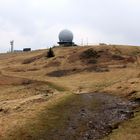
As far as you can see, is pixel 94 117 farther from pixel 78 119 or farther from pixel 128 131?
pixel 128 131

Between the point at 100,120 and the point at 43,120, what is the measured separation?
16.3ft

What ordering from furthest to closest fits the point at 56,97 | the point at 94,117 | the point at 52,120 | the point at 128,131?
the point at 56,97, the point at 94,117, the point at 52,120, the point at 128,131

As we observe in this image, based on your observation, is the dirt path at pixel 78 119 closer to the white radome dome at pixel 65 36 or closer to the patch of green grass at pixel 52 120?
the patch of green grass at pixel 52 120

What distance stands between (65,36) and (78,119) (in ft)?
362

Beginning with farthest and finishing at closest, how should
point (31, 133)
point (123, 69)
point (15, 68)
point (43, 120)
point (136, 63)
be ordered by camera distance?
point (15, 68) < point (136, 63) < point (123, 69) < point (43, 120) < point (31, 133)

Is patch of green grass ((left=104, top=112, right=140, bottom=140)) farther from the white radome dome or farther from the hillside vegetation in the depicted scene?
the white radome dome

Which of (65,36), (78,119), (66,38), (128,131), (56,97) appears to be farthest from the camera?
(66,38)

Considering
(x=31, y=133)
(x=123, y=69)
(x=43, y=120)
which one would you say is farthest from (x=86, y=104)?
(x=123, y=69)

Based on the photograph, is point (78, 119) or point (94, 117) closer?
point (78, 119)

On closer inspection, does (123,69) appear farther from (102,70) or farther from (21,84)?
(21,84)

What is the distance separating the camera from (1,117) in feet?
119

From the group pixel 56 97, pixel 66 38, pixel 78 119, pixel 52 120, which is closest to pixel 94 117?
pixel 78 119

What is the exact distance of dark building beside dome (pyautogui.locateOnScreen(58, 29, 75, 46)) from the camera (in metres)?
144

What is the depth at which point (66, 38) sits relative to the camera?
145 m
